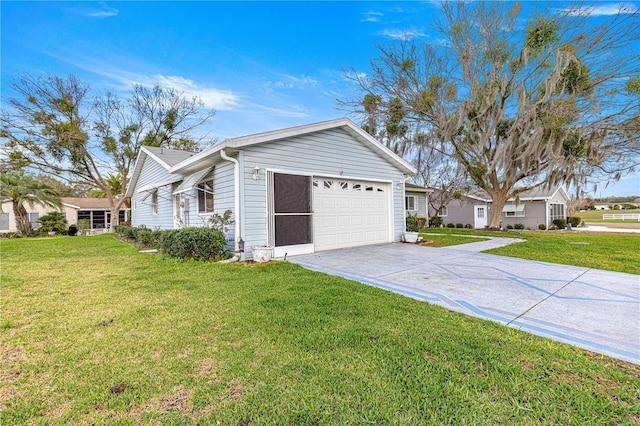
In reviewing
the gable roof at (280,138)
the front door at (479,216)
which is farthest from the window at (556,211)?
the gable roof at (280,138)

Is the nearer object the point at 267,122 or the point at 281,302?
the point at 281,302

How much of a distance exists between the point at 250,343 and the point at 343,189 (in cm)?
709

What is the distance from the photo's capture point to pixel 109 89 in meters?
21.4

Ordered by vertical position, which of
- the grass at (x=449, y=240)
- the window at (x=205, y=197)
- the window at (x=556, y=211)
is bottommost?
the grass at (x=449, y=240)

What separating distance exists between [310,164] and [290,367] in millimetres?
6745

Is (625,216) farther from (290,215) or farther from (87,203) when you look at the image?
(87,203)

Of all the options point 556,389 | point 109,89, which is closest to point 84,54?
point 109,89

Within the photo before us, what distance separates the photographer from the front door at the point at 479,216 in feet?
85.0

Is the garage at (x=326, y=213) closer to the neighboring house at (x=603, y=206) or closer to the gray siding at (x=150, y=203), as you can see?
the gray siding at (x=150, y=203)

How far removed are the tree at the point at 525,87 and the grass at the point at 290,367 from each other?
45.3 feet

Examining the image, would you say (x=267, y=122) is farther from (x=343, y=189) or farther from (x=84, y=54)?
(x=343, y=189)

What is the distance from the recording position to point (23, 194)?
19.5m

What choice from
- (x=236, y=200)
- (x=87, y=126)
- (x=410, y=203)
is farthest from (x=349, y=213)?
(x=87, y=126)

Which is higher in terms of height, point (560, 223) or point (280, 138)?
point (280, 138)
